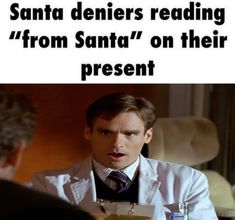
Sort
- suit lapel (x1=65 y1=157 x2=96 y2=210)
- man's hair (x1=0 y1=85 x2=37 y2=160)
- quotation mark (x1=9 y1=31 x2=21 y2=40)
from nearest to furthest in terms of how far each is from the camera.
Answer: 1. man's hair (x1=0 y1=85 x2=37 y2=160)
2. suit lapel (x1=65 y1=157 x2=96 y2=210)
3. quotation mark (x1=9 y1=31 x2=21 y2=40)

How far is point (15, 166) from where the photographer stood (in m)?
0.63

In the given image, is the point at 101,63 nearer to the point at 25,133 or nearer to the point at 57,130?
the point at 57,130

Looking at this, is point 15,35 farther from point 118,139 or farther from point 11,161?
point 11,161

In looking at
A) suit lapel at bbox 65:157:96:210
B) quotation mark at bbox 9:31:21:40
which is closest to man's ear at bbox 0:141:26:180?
suit lapel at bbox 65:157:96:210

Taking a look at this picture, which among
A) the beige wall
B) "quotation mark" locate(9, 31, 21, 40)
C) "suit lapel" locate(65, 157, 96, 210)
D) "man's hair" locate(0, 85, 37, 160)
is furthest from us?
the beige wall

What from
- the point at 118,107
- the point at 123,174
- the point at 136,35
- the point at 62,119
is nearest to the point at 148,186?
the point at 123,174

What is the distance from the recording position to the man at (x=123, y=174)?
38.3 inches

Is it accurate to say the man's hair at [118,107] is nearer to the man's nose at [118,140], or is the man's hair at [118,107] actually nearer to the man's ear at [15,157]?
the man's nose at [118,140]

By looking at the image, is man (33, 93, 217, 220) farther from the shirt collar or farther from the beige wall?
the beige wall

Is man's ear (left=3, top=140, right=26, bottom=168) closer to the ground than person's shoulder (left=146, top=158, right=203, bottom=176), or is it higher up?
higher up

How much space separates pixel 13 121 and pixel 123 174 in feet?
1.36

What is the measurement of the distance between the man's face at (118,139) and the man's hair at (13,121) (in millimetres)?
349

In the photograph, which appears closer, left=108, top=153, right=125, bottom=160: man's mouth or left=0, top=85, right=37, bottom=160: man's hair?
left=0, top=85, right=37, bottom=160: man's hair

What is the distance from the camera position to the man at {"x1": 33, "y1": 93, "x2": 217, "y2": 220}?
97 cm
